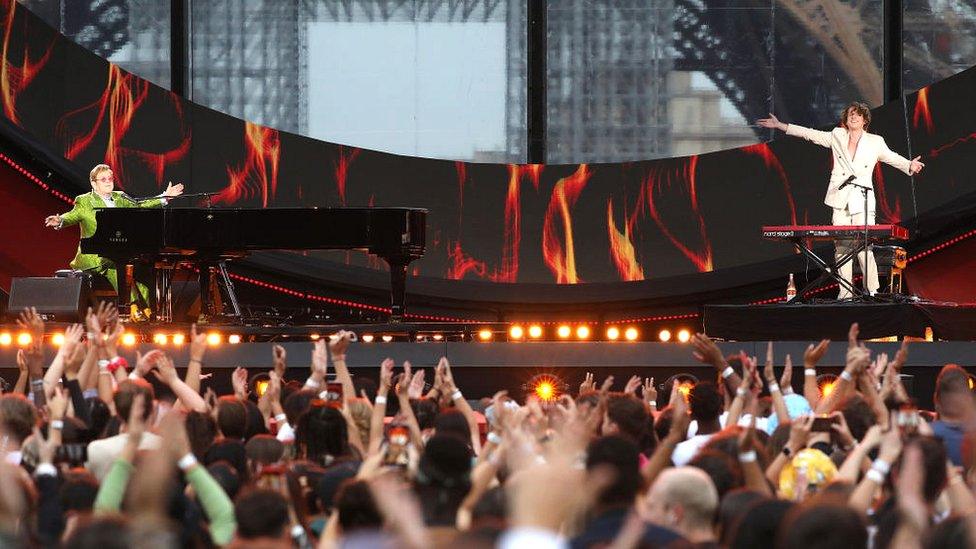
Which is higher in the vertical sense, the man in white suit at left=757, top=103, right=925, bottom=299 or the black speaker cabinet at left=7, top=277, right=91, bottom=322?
the man in white suit at left=757, top=103, right=925, bottom=299

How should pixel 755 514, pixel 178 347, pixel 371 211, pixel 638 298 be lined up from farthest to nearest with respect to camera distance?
pixel 638 298 < pixel 371 211 < pixel 178 347 < pixel 755 514

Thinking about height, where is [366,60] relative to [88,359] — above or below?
above

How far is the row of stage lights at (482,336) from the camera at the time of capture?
1034cm

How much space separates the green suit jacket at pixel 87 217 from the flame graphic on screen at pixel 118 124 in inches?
85.1

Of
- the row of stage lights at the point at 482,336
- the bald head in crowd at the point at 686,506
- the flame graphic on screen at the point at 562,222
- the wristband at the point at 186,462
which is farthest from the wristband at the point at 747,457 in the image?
the flame graphic on screen at the point at 562,222

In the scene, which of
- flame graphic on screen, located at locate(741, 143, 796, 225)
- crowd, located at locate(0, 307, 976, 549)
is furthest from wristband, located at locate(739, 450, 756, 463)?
flame graphic on screen, located at locate(741, 143, 796, 225)

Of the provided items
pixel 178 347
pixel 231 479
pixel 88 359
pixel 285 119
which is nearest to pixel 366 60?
pixel 285 119

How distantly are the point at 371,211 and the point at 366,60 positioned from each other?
14.0 ft

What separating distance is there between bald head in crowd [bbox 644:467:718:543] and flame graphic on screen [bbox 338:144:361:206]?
447 inches

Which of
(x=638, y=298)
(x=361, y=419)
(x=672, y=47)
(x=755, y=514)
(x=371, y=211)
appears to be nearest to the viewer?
(x=755, y=514)

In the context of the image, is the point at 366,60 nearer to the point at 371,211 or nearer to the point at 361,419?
the point at 371,211

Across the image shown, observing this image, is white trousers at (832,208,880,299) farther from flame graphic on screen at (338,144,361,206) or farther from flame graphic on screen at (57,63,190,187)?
flame graphic on screen at (57,63,190,187)

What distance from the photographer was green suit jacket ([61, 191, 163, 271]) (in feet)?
38.7

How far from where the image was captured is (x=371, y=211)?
11312 millimetres
